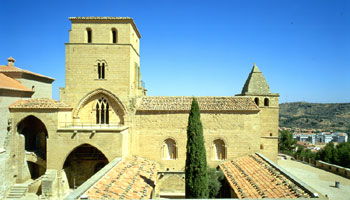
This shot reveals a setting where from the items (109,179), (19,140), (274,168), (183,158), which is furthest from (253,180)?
(19,140)

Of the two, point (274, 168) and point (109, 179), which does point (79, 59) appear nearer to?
point (109, 179)

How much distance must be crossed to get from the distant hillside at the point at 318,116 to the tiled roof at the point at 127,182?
121193 millimetres

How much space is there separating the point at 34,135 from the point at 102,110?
6022 mm

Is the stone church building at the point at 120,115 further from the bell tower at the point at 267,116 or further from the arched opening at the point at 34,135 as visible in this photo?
the bell tower at the point at 267,116

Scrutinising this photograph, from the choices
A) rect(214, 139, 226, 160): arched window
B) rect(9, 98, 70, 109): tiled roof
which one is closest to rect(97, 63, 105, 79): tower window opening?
rect(9, 98, 70, 109): tiled roof

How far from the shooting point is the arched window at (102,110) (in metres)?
16.9

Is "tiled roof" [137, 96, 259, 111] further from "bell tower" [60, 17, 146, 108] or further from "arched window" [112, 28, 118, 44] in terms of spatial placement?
"arched window" [112, 28, 118, 44]

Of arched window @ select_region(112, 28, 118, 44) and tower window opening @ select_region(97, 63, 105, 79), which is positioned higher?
arched window @ select_region(112, 28, 118, 44)

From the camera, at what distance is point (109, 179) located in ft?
36.3

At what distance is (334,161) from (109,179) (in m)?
27.4

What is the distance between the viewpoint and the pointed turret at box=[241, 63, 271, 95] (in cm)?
1850

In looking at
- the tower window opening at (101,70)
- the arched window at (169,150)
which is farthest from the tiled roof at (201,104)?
the tower window opening at (101,70)

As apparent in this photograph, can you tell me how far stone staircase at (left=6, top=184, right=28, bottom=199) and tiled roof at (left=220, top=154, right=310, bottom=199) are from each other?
13724mm

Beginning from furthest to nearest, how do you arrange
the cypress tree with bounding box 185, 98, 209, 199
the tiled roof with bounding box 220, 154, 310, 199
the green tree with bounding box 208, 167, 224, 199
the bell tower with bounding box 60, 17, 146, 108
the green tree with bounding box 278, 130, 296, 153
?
the green tree with bounding box 278, 130, 296, 153 → the bell tower with bounding box 60, 17, 146, 108 → the green tree with bounding box 208, 167, 224, 199 → the cypress tree with bounding box 185, 98, 209, 199 → the tiled roof with bounding box 220, 154, 310, 199
